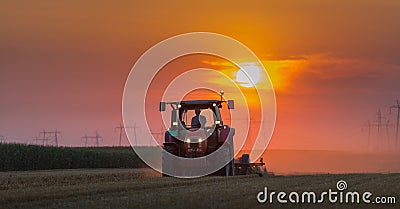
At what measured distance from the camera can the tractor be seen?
2923 cm

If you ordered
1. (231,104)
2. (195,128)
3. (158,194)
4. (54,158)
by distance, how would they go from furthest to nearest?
(54,158)
(195,128)
(231,104)
(158,194)

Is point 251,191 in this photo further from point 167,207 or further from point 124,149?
point 124,149

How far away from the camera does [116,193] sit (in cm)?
1934

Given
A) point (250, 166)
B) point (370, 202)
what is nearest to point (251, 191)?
Result: point (370, 202)

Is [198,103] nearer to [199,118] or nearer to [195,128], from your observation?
[199,118]

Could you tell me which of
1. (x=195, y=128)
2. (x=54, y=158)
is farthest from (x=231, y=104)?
(x=54, y=158)

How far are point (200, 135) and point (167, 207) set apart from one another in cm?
1382

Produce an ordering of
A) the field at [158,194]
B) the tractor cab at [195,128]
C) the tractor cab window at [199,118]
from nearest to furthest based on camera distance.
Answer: the field at [158,194] < the tractor cab at [195,128] < the tractor cab window at [199,118]

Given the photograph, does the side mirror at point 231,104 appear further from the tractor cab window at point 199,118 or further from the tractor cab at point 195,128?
the tractor cab window at point 199,118

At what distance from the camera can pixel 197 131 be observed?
97.2ft

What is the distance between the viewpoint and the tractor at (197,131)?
29.2 metres

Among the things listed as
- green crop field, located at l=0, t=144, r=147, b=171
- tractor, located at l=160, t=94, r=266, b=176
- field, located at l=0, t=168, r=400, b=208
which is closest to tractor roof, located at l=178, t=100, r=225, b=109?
tractor, located at l=160, t=94, r=266, b=176

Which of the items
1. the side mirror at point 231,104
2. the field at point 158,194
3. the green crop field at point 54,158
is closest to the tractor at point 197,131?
the side mirror at point 231,104

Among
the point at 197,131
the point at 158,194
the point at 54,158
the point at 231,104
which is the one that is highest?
the point at 231,104
